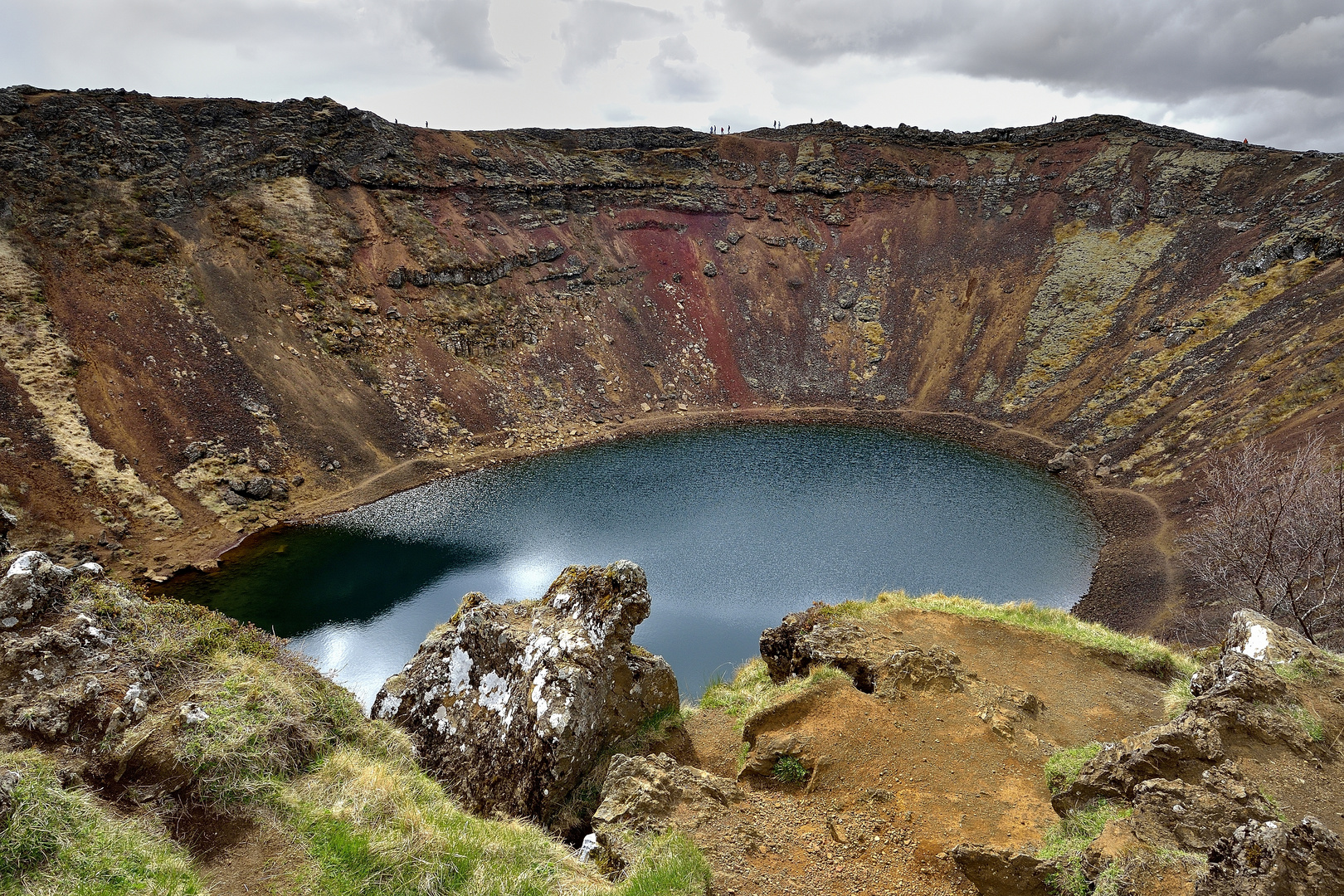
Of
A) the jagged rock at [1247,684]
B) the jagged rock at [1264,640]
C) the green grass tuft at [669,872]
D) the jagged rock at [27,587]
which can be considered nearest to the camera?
the green grass tuft at [669,872]

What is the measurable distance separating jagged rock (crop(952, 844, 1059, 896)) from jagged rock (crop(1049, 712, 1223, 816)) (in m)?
1.76

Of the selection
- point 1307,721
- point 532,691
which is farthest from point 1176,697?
point 532,691

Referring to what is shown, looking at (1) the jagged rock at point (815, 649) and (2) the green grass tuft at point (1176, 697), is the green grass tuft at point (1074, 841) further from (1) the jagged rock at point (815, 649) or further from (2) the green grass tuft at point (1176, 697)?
(1) the jagged rock at point (815, 649)

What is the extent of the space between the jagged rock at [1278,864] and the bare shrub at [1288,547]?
608 inches

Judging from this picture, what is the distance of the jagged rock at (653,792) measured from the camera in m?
9.02

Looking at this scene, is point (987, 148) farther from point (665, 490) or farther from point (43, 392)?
point (43, 392)

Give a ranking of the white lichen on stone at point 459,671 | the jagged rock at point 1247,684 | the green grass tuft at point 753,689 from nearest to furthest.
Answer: the jagged rock at point 1247,684 < the white lichen on stone at point 459,671 < the green grass tuft at point 753,689

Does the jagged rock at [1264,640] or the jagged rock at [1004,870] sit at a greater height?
the jagged rock at [1264,640]

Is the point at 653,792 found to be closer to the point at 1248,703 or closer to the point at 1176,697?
the point at 1248,703

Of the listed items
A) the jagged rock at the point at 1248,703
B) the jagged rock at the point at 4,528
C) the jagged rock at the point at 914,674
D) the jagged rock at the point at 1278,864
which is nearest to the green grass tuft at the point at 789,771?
the jagged rock at the point at 914,674

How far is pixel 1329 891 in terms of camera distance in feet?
18.0

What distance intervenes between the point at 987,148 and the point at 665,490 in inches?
2076

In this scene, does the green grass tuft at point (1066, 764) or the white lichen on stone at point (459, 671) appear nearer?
the green grass tuft at point (1066, 764)

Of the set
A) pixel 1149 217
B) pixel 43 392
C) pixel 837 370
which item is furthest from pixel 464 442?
pixel 1149 217
